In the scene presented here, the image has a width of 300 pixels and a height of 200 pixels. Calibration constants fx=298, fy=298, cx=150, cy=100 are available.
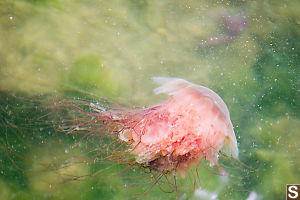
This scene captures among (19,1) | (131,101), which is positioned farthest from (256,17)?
(19,1)

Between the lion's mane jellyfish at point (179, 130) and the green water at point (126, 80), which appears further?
the green water at point (126, 80)

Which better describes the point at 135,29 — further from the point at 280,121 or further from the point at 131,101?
the point at 280,121
